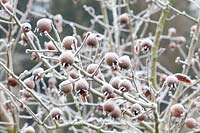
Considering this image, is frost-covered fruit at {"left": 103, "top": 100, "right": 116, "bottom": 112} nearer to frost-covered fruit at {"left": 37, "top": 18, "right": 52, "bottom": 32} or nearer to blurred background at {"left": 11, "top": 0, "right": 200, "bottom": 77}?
frost-covered fruit at {"left": 37, "top": 18, "right": 52, "bottom": 32}

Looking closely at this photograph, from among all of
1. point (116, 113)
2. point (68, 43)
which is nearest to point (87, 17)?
point (116, 113)

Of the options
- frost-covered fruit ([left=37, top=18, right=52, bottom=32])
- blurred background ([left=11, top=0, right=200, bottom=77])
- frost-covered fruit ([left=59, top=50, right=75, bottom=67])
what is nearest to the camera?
frost-covered fruit ([left=59, top=50, right=75, bottom=67])

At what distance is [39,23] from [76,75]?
0.20 meters

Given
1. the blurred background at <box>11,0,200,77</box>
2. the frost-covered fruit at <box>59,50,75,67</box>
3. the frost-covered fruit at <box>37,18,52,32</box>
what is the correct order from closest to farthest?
the frost-covered fruit at <box>59,50,75,67</box> → the frost-covered fruit at <box>37,18,52,32</box> → the blurred background at <box>11,0,200,77</box>

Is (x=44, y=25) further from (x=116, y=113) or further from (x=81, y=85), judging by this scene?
(x=116, y=113)

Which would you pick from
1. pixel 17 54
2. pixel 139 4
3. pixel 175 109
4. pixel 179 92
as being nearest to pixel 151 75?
pixel 179 92

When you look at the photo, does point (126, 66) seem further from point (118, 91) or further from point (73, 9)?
point (73, 9)

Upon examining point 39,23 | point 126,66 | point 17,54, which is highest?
point 39,23

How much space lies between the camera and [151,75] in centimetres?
186

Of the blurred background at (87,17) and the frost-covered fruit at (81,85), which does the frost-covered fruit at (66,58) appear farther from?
the blurred background at (87,17)

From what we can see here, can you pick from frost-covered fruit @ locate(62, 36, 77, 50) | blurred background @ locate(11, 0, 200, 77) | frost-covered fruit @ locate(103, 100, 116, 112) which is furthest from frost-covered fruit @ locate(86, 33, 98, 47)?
blurred background @ locate(11, 0, 200, 77)

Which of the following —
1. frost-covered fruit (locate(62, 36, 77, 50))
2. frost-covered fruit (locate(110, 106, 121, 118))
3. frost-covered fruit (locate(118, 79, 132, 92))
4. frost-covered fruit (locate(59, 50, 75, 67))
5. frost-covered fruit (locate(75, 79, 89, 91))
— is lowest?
frost-covered fruit (locate(110, 106, 121, 118))

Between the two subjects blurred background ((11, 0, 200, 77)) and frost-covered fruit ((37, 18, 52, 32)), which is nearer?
frost-covered fruit ((37, 18, 52, 32))

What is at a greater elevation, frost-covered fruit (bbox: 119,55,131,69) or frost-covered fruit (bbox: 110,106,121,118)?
frost-covered fruit (bbox: 119,55,131,69)
